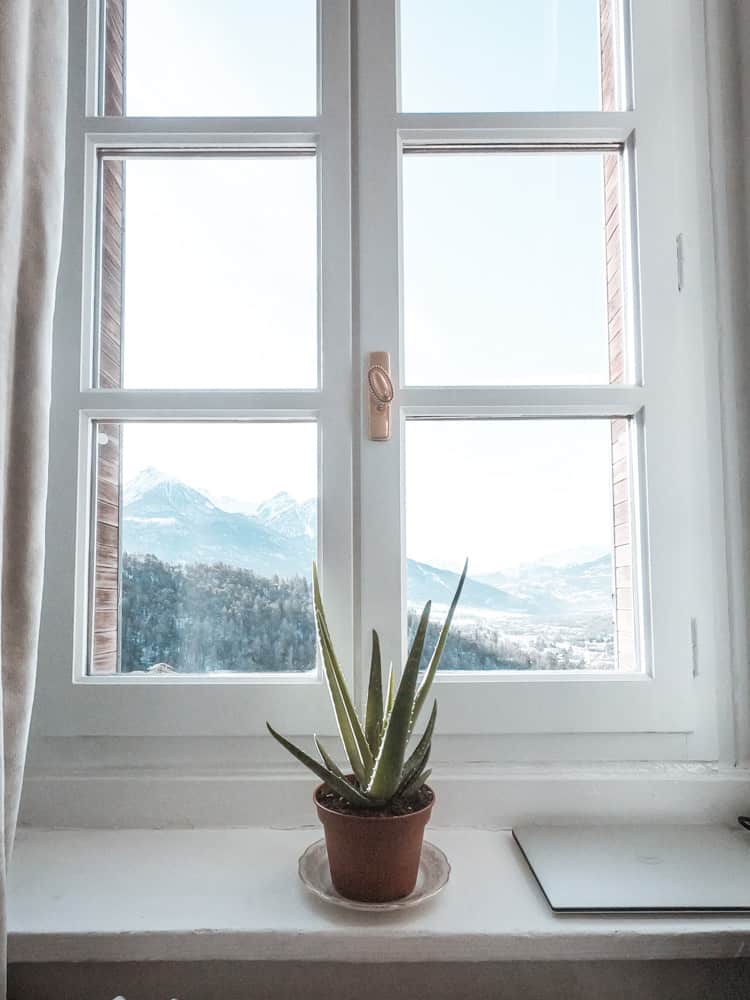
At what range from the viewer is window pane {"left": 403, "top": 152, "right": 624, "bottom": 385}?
1158mm

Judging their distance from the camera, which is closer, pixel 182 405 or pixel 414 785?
pixel 414 785

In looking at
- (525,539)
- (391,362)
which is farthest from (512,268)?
(525,539)

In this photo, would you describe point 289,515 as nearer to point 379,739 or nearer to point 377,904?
point 379,739

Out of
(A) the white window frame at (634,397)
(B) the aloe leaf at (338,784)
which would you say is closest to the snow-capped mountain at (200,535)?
(A) the white window frame at (634,397)

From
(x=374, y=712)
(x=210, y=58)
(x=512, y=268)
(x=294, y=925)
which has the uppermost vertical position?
(x=210, y=58)

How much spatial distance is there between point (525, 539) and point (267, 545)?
0.41 meters

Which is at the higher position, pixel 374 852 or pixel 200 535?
pixel 200 535

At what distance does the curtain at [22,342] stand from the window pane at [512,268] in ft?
1.74

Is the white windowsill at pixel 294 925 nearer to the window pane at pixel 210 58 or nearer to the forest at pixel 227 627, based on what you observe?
the forest at pixel 227 627

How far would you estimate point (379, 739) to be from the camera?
2.98 ft

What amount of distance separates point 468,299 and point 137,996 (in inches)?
42.3

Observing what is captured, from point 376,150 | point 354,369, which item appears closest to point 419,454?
point 354,369

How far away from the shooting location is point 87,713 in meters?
1.08

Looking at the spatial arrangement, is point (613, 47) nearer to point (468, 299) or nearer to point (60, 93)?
point (468, 299)
